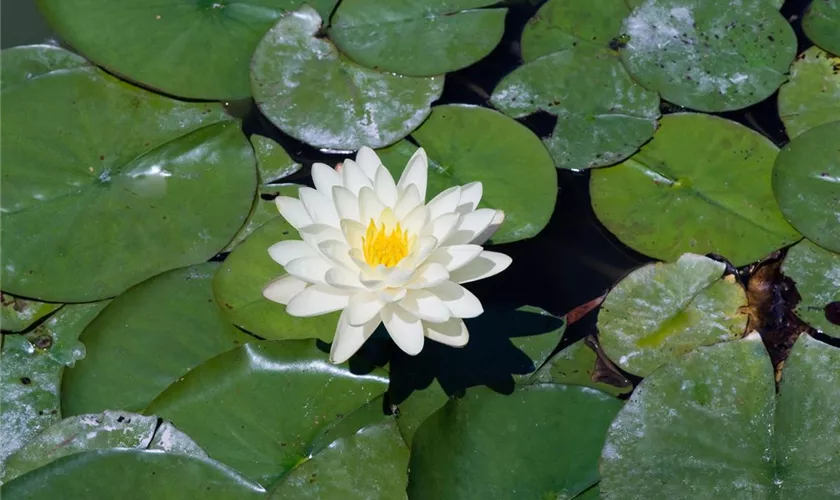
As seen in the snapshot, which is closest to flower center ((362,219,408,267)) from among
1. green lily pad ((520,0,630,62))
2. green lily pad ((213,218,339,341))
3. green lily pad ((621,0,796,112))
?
green lily pad ((213,218,339,341))

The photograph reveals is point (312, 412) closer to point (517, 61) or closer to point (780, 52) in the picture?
point (517, 61)

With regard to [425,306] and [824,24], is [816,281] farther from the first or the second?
[425,306]

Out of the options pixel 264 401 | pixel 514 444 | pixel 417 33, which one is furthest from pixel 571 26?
pixel 264 401

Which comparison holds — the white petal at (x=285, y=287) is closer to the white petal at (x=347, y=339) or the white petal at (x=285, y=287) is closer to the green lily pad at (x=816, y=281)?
the white petal at (x=347, y=339)

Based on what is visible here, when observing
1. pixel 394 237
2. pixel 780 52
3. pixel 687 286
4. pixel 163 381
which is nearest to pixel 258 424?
pixel 163 381

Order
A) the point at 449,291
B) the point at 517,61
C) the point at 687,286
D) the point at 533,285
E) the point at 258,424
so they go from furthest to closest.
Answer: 1. the point at 517,61
2. the point at 533,285
3. the point at 687,286
4. the point at 258,424
5. the point at 449,291

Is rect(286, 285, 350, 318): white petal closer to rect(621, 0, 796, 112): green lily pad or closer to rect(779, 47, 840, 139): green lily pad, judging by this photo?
rect(621, 0, 796, 112): green lily pad

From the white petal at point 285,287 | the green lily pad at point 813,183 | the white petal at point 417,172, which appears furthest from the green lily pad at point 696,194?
the white petal at point 285,287
